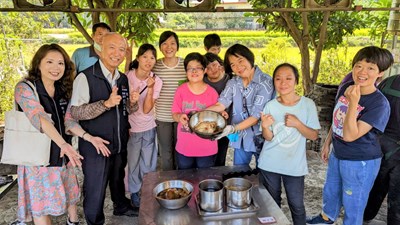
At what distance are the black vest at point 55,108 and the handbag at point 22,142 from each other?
81mm

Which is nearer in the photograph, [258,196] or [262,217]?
[262,217]

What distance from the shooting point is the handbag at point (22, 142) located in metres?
1.98

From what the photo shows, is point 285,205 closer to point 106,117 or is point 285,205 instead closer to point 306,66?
point 106,117

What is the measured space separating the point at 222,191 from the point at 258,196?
10.9 inches

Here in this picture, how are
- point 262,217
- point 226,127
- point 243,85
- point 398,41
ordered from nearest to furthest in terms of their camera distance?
point 262,217 → point 226,127 → point 243,85 → point 398,41

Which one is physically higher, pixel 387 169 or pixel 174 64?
pixel 174 64

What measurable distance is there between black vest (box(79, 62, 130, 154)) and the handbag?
0.89ft

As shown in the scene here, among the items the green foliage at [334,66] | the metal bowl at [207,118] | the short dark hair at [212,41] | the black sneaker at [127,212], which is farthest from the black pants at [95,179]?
the green foliage at [334,66]

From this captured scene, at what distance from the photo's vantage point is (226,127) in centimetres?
207

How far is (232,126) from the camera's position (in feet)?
6.93

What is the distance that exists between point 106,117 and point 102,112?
0.36 feet

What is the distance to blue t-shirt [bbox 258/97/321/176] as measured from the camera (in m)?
2.02

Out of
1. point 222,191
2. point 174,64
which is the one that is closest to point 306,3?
point 174,64

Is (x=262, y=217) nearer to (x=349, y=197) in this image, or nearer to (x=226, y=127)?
(x=226, y=127)
